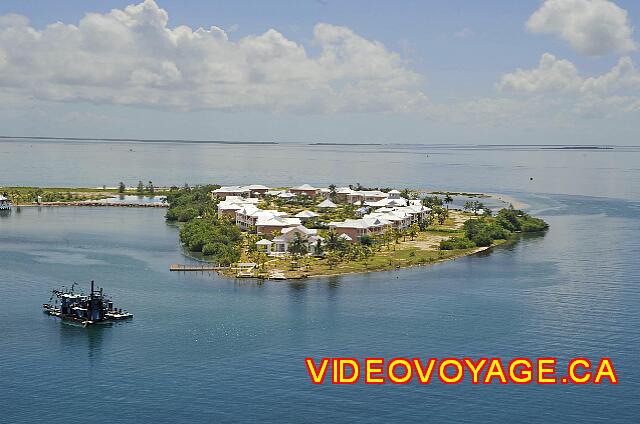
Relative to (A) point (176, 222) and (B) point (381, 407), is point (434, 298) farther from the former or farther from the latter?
(A) point (176, 222)

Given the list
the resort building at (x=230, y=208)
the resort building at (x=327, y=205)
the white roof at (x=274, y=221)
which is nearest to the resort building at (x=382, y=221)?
the white roof at (x=274, y=221)

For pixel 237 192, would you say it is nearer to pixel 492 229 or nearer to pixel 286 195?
pixel 286 195

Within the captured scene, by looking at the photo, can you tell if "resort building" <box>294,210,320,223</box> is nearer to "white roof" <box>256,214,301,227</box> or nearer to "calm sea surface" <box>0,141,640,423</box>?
"white roof" <box>256,214,301,227</box>

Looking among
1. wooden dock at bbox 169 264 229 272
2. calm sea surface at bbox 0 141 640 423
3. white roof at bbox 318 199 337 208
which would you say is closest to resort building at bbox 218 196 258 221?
white roof at bbox 318 199 337 208


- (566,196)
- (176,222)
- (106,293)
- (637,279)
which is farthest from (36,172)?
(637,279)

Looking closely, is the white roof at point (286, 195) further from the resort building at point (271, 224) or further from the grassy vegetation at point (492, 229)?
the resort building at point (271, 224)
